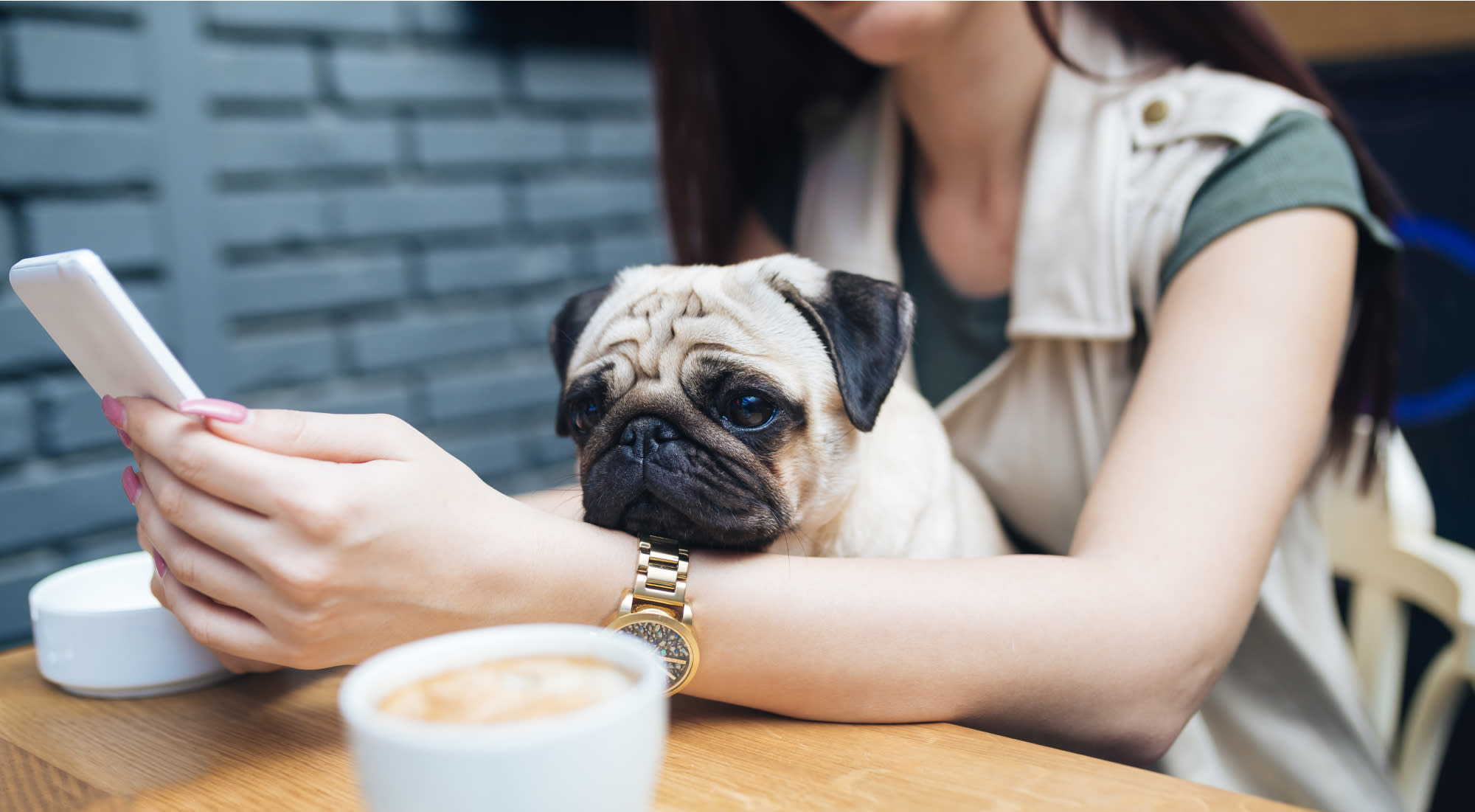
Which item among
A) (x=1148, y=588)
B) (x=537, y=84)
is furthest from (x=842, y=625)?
(x=537, y=84)

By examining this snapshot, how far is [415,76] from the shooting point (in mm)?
2221

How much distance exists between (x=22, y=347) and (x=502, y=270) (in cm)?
105

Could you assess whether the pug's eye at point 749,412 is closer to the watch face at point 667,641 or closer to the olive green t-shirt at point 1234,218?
the watch face at point 667,641

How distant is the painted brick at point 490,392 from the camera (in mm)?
2338

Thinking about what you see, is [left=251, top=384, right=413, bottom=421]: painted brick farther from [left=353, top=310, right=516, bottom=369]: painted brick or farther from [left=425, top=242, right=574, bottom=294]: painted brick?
[left=425, top=242, right=574, bottom=294]: painted brick

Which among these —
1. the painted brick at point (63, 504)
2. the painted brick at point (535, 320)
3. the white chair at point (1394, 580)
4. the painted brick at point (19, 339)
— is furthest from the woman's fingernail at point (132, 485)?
the painted brick at point (535, 320)

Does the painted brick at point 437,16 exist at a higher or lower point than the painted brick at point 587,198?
higher

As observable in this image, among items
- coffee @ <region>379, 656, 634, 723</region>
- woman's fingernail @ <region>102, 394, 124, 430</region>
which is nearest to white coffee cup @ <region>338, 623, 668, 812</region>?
coffee @ <region>379, 656, 634, 723</region>

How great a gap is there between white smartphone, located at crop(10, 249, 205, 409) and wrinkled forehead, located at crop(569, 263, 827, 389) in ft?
1.25

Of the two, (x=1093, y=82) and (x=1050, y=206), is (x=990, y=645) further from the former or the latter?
(x=1093, y=82)

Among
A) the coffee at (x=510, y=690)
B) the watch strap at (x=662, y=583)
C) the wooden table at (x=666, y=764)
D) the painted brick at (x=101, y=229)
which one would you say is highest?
the painted brick at (x=101, y=229)

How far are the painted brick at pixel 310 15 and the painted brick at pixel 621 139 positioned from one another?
594mm

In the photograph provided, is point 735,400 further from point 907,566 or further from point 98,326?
point 98,326

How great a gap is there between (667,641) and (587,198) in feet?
6.75
